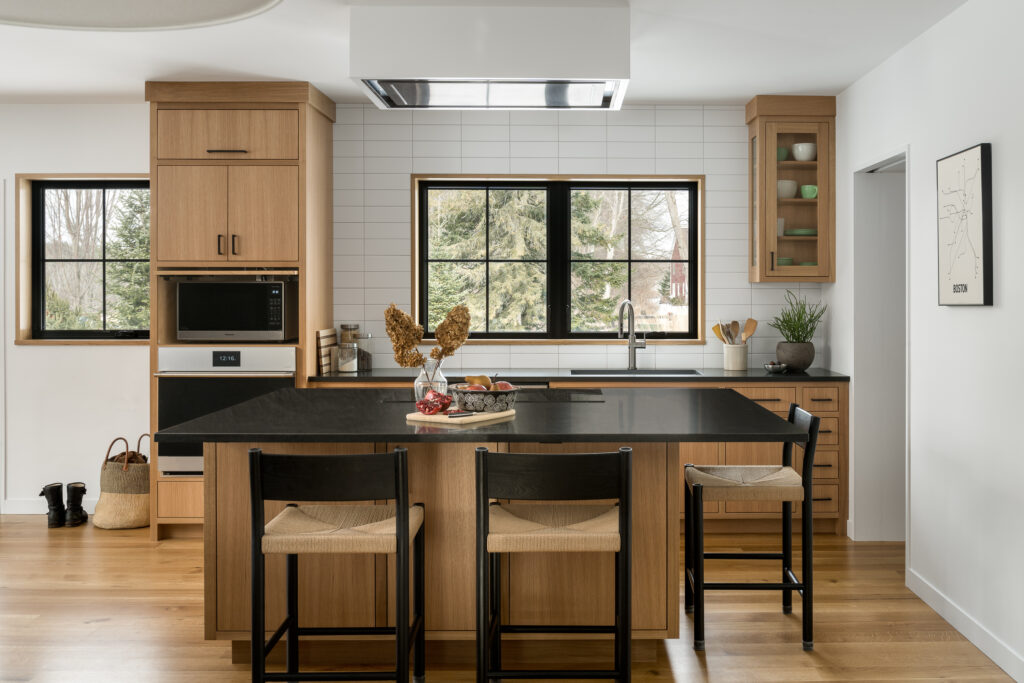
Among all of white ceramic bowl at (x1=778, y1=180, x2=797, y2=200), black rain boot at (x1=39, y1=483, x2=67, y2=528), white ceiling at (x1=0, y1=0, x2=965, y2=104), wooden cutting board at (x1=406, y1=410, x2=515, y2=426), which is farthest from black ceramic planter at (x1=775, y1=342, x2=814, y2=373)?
black rain boot at (x1=39, y1=483, x2=67, y2=528)

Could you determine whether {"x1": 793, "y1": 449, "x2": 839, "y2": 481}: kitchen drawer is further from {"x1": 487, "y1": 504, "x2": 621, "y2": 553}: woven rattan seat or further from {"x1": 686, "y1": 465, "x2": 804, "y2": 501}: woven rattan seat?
{"x1": 487, "y1": 504, "x2": 621, "y2": 553}: woven rattan seat

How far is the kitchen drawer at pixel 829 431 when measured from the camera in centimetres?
469

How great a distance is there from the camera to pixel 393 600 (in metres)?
2.84

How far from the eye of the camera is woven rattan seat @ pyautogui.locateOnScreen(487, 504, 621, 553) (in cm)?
236

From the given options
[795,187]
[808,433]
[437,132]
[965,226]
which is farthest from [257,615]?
[795,187]

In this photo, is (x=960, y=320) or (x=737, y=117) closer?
(x=960, y=320)

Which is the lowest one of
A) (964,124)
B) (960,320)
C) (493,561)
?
(493,561)

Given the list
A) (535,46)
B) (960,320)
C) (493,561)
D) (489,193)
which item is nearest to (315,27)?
(535,46)

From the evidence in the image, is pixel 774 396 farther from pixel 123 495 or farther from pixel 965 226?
pixel 123 495

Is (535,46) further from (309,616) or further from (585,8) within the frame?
(309,616)

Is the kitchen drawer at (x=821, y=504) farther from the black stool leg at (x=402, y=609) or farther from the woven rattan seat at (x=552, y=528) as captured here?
the black stool leg at (x=402, y=609)

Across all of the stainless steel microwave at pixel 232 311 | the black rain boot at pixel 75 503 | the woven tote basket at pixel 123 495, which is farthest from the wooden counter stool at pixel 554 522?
the black rain boot at pixel 75 503

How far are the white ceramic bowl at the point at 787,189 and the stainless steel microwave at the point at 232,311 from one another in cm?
311

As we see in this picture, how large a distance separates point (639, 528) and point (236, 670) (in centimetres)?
156
